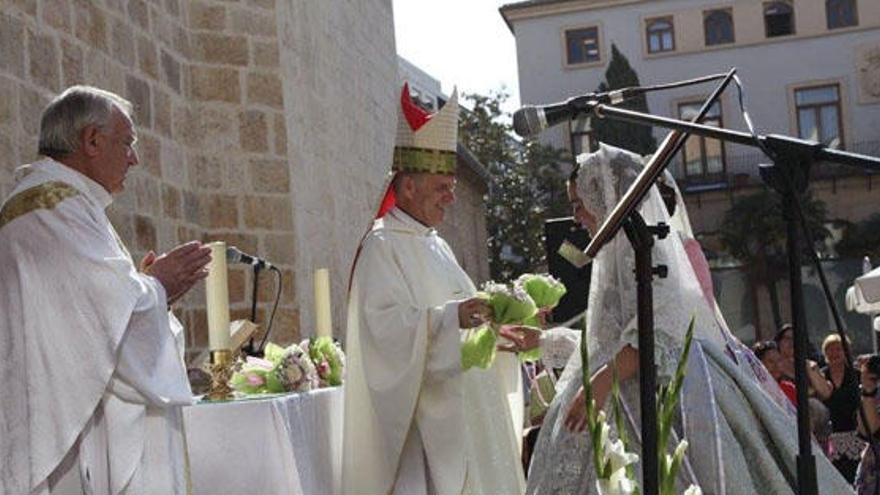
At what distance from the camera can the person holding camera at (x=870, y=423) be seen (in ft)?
23.8

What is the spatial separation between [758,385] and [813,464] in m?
1.45

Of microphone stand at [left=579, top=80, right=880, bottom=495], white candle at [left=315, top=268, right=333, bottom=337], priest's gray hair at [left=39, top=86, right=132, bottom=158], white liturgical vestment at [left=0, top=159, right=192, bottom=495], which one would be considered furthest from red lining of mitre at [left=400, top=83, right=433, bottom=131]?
microphone stand at [left=579, top=80, right=880, bottom=495]

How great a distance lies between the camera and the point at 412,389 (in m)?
4.93

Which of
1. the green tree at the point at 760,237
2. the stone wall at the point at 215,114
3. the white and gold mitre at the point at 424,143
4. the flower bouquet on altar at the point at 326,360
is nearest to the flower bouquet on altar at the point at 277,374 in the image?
the flower bouquet on altar at the point at 326,360

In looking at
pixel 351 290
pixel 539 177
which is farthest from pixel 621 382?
pixel 539 177

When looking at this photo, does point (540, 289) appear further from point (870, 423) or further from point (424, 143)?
point (870, 423)

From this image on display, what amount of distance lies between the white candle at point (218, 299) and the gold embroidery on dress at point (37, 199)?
34.2 inches

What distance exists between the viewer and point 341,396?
5.86 m

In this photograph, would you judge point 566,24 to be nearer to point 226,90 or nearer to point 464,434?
point 226,90

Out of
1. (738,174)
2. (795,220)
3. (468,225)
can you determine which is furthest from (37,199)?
(738,174)

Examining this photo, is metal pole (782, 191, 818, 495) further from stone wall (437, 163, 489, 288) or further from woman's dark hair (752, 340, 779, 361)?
stone wall (437, 163, 489, 288)

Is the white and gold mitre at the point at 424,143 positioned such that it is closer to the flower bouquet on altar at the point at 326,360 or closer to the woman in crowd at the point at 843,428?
the flower bouquet on altar at the point at 326,360

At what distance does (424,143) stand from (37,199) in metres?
1.71

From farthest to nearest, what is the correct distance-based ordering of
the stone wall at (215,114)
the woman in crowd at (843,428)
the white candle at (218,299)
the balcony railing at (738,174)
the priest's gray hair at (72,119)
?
the balcony railing at (738,174), the woman in crowd at (843,428), the stone wall at (215,114), the white candle at (218,299), the priest's gray hair at (72,119)
